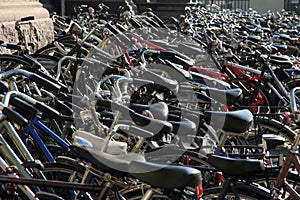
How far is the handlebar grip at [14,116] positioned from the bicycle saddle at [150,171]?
0.37 metres

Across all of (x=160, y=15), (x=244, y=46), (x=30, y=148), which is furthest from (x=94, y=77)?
(x=160, y=15)

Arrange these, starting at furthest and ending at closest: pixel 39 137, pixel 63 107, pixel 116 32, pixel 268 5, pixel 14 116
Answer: pixel 268 5 → pixel 116 32 → pixel 63 107 → pixel 39 137 → pixel 14 116

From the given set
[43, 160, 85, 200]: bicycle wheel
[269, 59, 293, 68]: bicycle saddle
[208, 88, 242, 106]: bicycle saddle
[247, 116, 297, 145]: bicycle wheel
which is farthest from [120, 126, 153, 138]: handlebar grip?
[269, 59, 293, 68]: bicycle saddle

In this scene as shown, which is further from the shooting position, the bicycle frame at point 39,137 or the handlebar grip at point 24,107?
the bicycle frame at point 39,137

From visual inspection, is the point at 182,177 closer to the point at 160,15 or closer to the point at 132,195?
the point at 132,195

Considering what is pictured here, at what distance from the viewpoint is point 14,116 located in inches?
118

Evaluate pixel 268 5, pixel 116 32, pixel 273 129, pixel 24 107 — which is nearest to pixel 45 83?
pixel 24 107

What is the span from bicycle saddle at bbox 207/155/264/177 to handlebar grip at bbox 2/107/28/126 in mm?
930

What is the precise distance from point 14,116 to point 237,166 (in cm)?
107

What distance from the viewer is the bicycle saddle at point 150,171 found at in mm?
2586

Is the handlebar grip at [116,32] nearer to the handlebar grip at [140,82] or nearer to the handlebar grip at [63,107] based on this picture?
the handlebar grip at [140,82]

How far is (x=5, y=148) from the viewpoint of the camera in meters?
3.22

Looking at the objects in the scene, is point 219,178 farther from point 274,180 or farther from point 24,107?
point 24,107

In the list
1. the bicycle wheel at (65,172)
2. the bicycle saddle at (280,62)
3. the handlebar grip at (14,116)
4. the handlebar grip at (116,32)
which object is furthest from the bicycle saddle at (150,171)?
the bicycle saddle at (280,62)
